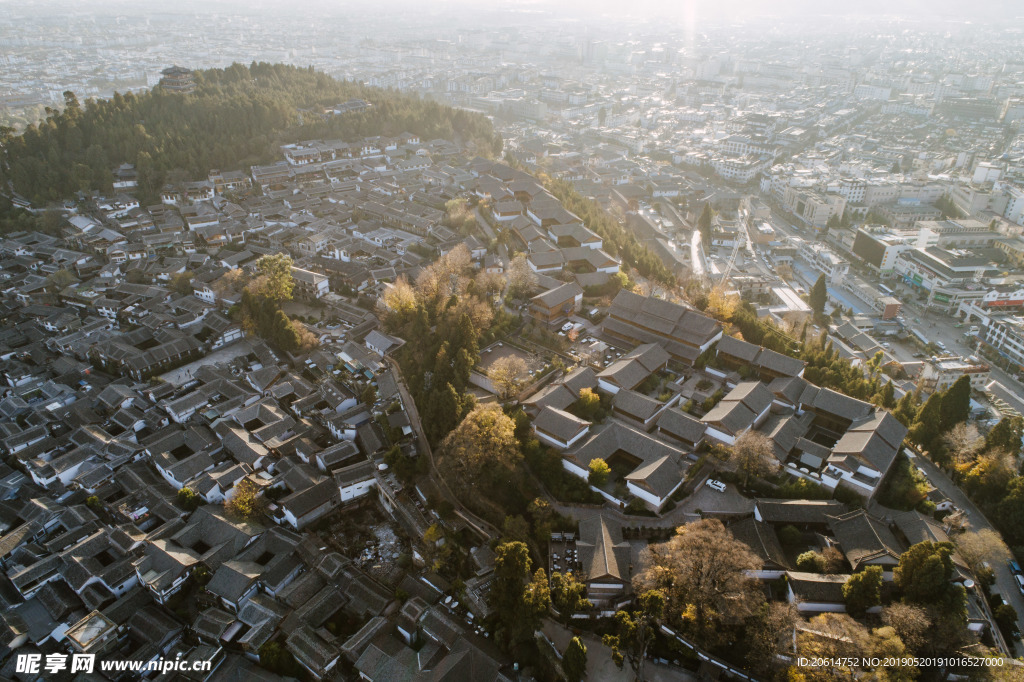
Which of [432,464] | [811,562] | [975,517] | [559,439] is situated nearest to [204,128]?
[432,464]

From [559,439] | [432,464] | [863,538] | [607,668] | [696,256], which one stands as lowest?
[607,668]

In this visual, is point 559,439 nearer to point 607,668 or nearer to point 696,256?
point 607,668

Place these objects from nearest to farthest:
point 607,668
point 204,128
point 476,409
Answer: point 607,668, point 476,409, point 204,128

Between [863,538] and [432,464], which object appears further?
[432,464]

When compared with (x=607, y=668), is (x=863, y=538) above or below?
above

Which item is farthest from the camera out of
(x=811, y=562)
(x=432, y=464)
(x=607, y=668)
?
(x=432, y=464)

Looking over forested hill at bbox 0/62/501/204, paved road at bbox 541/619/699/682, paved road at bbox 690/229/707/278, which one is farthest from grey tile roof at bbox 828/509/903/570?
forested hill at bbox 0/62/501/204

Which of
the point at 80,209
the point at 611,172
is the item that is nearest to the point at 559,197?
the point at 611,172

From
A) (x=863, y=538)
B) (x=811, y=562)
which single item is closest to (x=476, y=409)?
(x=811, y=562)
